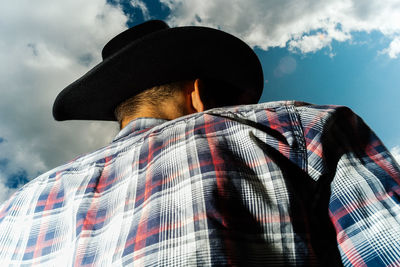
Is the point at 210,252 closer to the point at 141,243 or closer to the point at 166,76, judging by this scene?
the point at 141,243

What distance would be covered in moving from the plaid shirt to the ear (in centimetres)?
47

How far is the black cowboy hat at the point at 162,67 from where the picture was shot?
1747 mm

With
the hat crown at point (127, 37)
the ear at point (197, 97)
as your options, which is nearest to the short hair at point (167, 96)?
the ear at point (197, 97)

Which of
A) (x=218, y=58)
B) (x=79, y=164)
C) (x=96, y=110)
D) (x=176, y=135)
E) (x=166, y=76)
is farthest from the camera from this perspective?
(x=96, y=110)

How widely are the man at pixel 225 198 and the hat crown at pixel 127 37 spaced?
1.11 metres

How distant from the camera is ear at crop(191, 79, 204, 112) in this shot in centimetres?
160

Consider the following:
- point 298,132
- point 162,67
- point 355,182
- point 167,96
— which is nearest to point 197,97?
point 167,96

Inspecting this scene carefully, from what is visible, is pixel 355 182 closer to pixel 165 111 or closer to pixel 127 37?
pixel 165 111

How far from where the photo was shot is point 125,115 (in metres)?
1.73

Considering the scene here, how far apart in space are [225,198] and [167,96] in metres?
0.93

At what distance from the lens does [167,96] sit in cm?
164

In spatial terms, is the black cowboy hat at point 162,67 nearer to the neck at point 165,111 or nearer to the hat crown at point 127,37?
the neck at point 165,111

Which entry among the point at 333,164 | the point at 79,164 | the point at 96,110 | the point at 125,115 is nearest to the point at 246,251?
the point at 333,164

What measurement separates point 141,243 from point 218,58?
1316mm
